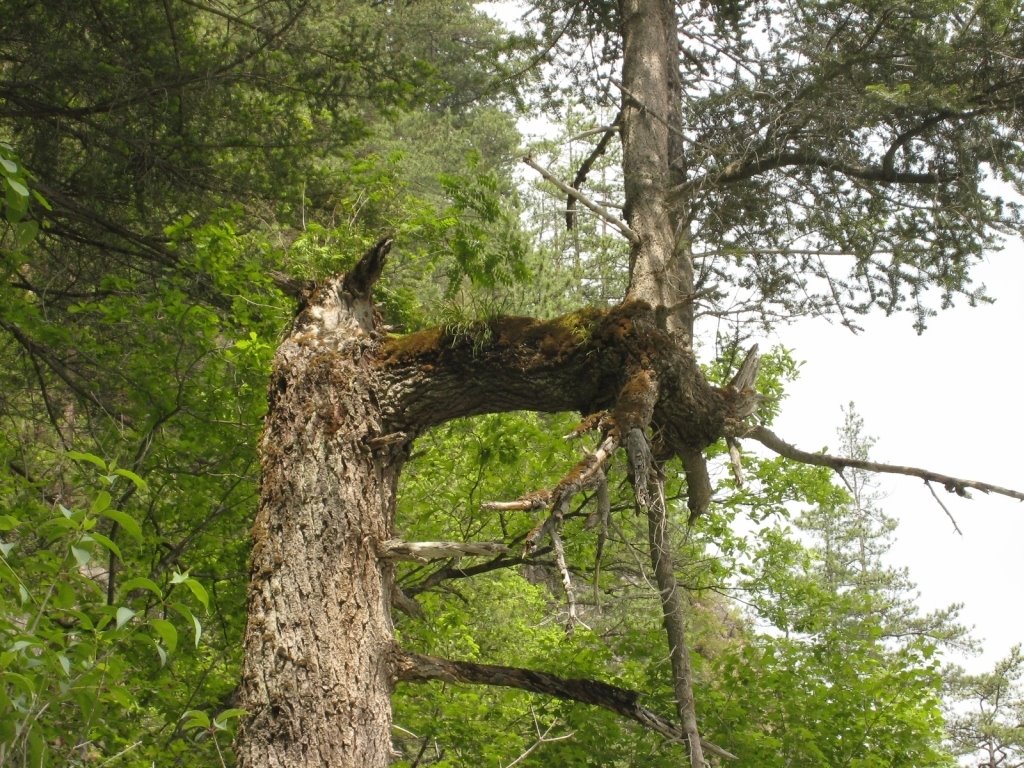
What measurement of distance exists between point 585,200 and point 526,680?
2.75m

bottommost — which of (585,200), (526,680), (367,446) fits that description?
(526,680)

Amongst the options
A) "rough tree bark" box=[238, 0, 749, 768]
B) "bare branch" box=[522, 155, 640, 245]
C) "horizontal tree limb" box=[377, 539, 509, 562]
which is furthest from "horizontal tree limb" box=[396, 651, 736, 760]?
"bare branch" box=[522, 155, 640, 245]

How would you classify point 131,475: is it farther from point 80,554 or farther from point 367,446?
point 367,446

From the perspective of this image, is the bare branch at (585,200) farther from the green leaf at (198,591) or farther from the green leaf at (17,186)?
the green leaf at (198,591)

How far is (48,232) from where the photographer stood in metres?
7.58

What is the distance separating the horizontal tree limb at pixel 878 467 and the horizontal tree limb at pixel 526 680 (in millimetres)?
1419

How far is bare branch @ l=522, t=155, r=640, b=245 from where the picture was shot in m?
5.44

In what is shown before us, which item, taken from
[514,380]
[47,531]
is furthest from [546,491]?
[47,531]

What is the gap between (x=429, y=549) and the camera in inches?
165

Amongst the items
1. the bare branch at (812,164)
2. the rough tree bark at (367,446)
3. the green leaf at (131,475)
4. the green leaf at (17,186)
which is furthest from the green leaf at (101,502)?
the bare branch at (812,164)

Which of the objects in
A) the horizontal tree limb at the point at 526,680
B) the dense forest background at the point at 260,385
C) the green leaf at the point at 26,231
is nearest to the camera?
the green leaf at the point at 26,231

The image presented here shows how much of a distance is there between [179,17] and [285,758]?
232 inches

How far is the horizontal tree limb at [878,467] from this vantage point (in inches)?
177

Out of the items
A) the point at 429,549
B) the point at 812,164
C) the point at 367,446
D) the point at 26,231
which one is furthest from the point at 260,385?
the point at 26,231
